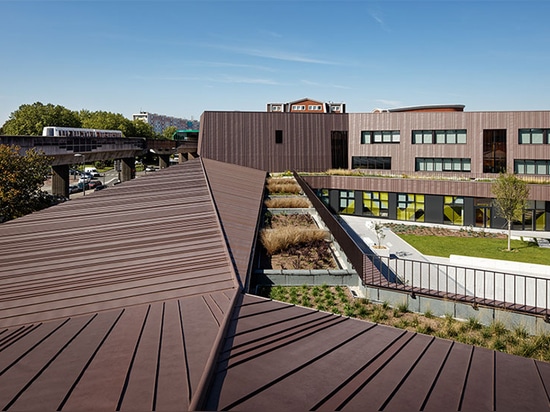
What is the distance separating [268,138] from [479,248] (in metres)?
22.6

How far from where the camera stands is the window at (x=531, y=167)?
3166 centimetres

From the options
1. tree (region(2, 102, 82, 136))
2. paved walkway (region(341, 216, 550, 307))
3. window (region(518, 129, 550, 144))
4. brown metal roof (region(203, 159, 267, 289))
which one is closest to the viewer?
brown metal roof (region(203, 159, 267, 289))

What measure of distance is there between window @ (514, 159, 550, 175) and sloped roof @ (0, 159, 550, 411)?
31.9 metres

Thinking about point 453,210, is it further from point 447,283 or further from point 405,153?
point 447,283

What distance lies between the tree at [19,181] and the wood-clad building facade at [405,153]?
15779 millimetres

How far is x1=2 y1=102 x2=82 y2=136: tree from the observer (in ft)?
265

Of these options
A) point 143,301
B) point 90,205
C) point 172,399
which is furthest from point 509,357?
point 90,205

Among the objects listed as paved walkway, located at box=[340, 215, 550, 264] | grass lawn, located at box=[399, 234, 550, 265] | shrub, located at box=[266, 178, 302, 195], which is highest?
shrub, located at box=[266, 178, 302, 195]

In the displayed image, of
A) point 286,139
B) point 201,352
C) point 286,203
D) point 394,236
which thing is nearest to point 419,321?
point 201,352

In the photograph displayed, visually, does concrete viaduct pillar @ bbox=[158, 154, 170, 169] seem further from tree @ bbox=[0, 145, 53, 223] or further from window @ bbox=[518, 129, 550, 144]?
window @ bbox=[518, 129, 550, 144]

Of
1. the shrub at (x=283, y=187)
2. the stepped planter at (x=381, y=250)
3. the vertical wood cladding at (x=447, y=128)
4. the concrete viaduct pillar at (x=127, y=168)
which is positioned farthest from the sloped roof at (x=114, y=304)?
the concrete viaduct pillar at (x=127, y=168)

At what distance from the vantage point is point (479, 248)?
24.0 meters

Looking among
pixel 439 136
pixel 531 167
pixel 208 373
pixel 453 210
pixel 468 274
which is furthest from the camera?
pixel 439 136

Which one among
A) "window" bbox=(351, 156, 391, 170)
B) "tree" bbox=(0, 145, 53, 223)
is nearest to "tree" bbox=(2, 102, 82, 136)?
"tree" bbox=(0, 145, 53, 223)
